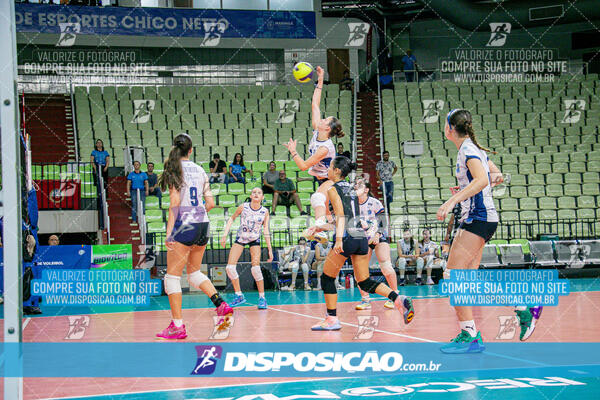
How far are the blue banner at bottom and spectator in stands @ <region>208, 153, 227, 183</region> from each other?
10382mm

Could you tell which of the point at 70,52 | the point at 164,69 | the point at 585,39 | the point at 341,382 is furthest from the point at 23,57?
the point at 341,382

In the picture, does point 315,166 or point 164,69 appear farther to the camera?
point 164,69

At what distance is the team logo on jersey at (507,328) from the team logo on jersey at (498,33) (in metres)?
20.1

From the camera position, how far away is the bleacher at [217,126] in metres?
17.3

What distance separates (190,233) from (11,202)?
413cm

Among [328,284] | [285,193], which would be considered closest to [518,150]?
[285,193]

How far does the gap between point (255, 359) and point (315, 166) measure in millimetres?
3453

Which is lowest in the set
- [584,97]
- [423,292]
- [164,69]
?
[423,292]

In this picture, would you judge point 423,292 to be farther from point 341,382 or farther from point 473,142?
point 341,382

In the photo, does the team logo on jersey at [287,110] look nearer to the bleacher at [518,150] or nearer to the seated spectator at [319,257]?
the bleacher at [518,150]

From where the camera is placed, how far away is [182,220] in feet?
23.7

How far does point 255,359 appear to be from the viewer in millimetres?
5465

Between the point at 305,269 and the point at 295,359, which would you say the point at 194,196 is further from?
the point at 305,269
